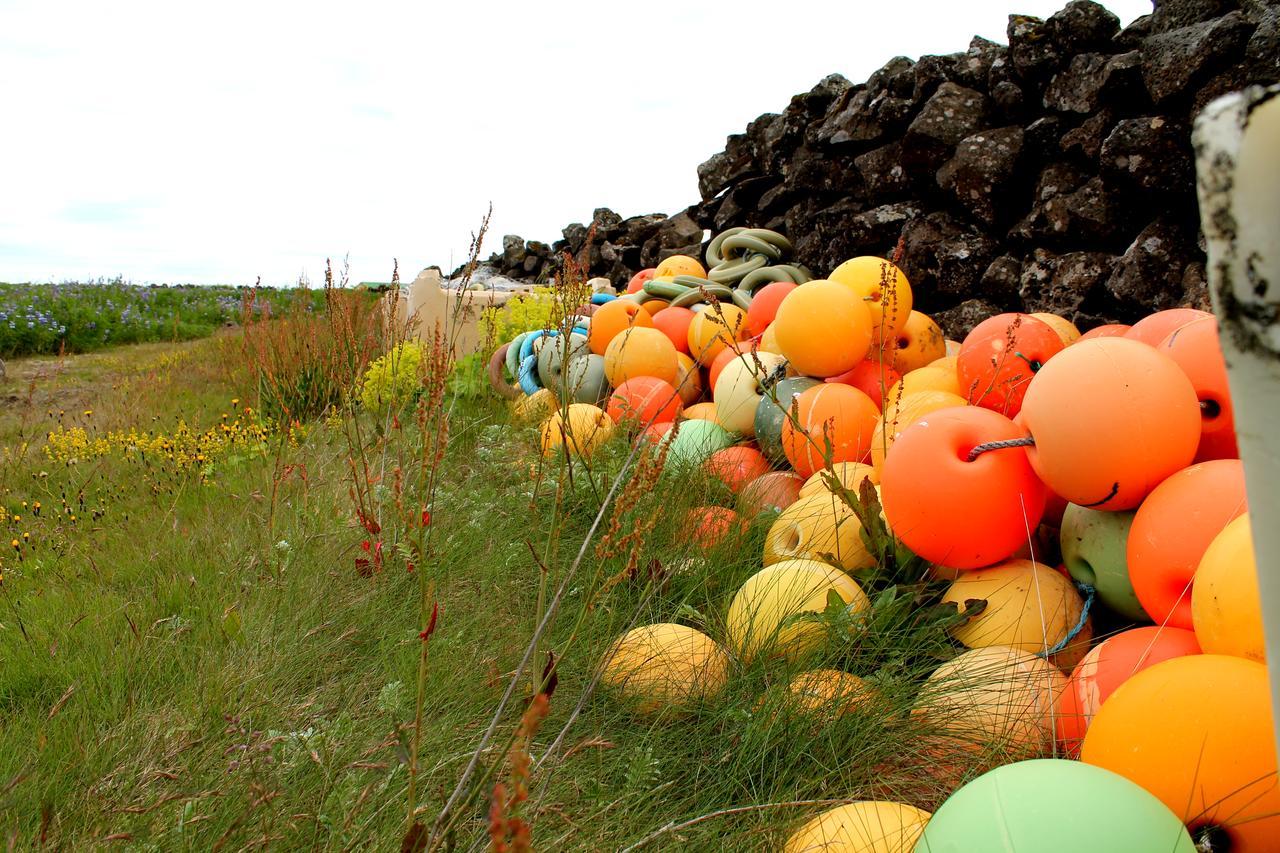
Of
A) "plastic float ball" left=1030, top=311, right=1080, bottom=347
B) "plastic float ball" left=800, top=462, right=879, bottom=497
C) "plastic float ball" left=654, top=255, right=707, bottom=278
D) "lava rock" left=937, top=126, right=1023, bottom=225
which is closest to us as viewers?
"plastic float ball" left=800, top=462, right=879, bottom=497

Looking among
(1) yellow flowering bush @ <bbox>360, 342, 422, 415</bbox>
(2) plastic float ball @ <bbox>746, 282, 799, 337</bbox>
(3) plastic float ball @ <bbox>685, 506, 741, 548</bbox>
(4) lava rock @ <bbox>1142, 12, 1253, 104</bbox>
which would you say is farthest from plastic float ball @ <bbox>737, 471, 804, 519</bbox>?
(1) yellow flowering bush @ <bbox>360, 342, 422, 415</bbox>

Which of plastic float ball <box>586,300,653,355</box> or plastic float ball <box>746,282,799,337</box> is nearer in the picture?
plastic float ball <box>746,282,799,337</box>

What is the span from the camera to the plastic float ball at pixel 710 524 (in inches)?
129

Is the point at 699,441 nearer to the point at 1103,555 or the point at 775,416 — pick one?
the point at 775,416

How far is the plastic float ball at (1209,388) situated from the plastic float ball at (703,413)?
7.20 ft

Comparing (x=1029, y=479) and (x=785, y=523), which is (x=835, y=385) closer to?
(x=785, y=523)

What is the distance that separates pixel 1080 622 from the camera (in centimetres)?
260

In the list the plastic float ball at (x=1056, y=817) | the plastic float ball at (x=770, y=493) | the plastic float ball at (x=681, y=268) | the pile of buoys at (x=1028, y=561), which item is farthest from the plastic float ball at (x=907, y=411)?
the plastic float ball at (x=681, y=268)

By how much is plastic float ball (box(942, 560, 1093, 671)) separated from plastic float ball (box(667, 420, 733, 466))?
1.44 m

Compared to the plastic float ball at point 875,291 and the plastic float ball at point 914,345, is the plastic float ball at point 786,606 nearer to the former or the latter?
the plastic float ball at point 875,291

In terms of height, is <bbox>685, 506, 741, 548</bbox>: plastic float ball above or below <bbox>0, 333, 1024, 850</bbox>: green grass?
above

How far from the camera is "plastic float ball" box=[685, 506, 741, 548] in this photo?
3275 mm

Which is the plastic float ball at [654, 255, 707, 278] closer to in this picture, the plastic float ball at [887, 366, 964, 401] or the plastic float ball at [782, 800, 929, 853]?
the plastic float ball at [887, 366, 964, 401]

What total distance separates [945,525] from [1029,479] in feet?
0.99
